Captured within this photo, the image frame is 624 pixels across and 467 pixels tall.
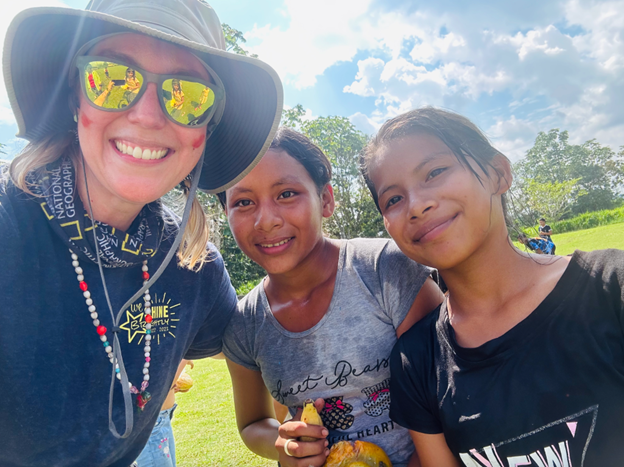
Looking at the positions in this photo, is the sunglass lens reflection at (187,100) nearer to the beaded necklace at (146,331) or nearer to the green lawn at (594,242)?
the beaded necklace at (146,331)

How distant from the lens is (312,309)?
2.05 metres

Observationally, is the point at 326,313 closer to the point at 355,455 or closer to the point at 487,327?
the point at 355,455

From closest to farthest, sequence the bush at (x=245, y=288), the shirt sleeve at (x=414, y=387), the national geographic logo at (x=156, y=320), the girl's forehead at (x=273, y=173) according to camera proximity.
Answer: the shirt sleeve at (x=414, y=387), the national geographic logo at (x=156, y=320), the girl's forehead at (x=273, y=173), the bush at (x=245, y=288)

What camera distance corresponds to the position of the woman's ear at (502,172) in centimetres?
177

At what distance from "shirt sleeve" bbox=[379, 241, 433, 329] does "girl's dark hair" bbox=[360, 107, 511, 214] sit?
1.71 ft

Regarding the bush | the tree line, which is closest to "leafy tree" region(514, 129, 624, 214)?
the tree line

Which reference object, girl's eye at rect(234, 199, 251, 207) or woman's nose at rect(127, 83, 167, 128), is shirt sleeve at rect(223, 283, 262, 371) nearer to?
girl's eye at rect(234, 199, 251, 207)

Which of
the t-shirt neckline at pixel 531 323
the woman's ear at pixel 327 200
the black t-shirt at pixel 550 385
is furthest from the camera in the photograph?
the woman's ear at pixel 327 200

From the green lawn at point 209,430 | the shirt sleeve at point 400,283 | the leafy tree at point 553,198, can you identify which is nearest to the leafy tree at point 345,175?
the green lawn at point 209,430

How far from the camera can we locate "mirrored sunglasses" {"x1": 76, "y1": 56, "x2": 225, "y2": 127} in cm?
143

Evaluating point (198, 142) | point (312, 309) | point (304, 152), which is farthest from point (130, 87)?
point (312, 309)

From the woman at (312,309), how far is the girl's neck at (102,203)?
0.54 m

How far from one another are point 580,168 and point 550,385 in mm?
60613

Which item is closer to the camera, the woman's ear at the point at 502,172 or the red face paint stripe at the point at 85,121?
the red face paint stripe at the point at 85,121
